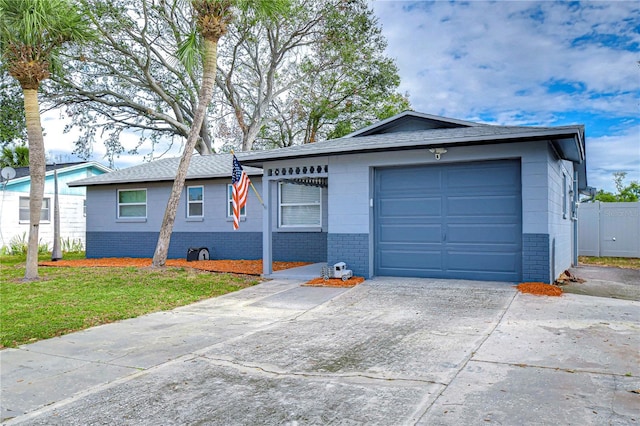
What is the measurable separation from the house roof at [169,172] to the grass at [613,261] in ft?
37.4

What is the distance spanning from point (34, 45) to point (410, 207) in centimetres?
907

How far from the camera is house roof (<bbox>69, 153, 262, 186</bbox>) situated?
631 inches

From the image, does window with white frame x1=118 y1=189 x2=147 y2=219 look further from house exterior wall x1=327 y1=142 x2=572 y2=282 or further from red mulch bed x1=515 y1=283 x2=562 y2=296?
red mulch bed x1=515 y1=283 x2=562 y2=296

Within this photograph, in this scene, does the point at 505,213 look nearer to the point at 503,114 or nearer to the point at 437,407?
the point at 437,407

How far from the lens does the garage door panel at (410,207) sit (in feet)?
33.6

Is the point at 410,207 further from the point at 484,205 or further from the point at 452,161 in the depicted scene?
the point at 484,205

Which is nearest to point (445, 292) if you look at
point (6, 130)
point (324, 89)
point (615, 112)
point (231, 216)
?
point (231, 216)

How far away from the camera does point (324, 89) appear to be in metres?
26.7

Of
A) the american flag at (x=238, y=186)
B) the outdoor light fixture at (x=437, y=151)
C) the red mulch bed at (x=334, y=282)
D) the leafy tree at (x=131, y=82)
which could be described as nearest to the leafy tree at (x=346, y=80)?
the leafy tree at (x=131, y=82)

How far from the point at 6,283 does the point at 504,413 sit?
1126 cm

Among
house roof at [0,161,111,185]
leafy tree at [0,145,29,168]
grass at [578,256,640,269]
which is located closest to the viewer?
grass at [578,256,640,269]

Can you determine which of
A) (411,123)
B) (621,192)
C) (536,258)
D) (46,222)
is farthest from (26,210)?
(621,192)

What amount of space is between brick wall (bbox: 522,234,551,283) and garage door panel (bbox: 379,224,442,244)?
173 cm

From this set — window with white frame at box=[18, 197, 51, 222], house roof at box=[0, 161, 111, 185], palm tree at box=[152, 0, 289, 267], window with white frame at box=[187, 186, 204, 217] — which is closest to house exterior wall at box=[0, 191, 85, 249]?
window with white frame at box=[18, 197, 51, 222]
